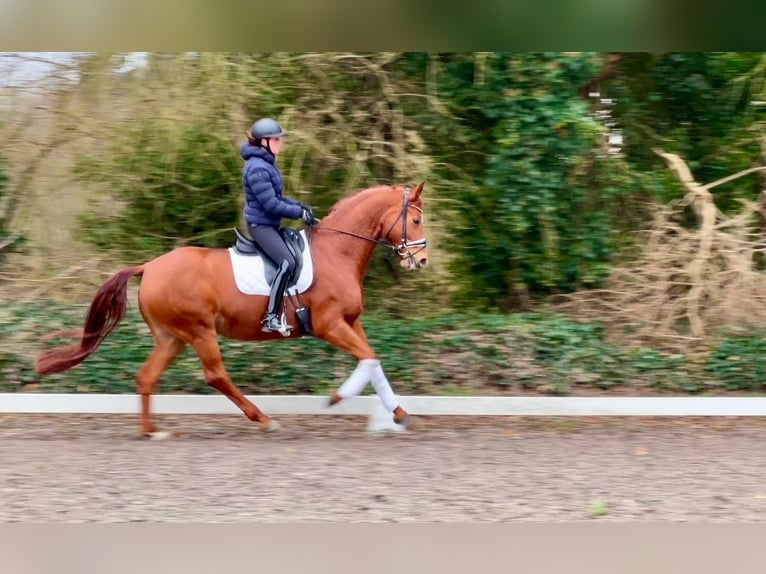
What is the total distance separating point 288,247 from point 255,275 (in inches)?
15.2

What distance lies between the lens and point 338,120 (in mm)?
10703

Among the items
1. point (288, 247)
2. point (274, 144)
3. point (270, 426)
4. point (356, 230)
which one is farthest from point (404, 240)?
point (270, 426)

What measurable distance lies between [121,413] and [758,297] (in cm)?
733

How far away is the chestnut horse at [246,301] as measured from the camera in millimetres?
7816

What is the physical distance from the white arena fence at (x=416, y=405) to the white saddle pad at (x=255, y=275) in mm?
1331

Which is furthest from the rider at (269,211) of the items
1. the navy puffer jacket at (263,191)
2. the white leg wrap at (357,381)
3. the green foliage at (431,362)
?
the green foliage at (431,362)

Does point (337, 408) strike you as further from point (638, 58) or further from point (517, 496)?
point (638, 58)

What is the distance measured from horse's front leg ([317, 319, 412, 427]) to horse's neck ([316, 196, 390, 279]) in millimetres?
603

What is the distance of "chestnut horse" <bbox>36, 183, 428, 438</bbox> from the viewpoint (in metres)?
7.82

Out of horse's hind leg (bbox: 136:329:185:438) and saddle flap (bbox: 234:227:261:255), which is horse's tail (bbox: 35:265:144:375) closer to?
horse's hind leg (bbox: 136:329:185:438)

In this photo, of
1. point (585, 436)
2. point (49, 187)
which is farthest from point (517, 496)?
point (49, 187)

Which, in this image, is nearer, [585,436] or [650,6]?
[650,6]

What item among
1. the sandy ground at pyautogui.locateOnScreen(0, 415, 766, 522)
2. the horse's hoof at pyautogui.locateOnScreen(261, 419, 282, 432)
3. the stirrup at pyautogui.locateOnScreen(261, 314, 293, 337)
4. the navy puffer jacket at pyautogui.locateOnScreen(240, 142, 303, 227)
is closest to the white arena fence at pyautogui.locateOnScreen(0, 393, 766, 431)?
the sandy ground at pyautogui.locateOnScreen(0, 415, 766, 522)

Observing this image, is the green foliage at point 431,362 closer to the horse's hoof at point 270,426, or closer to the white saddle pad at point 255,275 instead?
the horse's hoof at point 270,426
